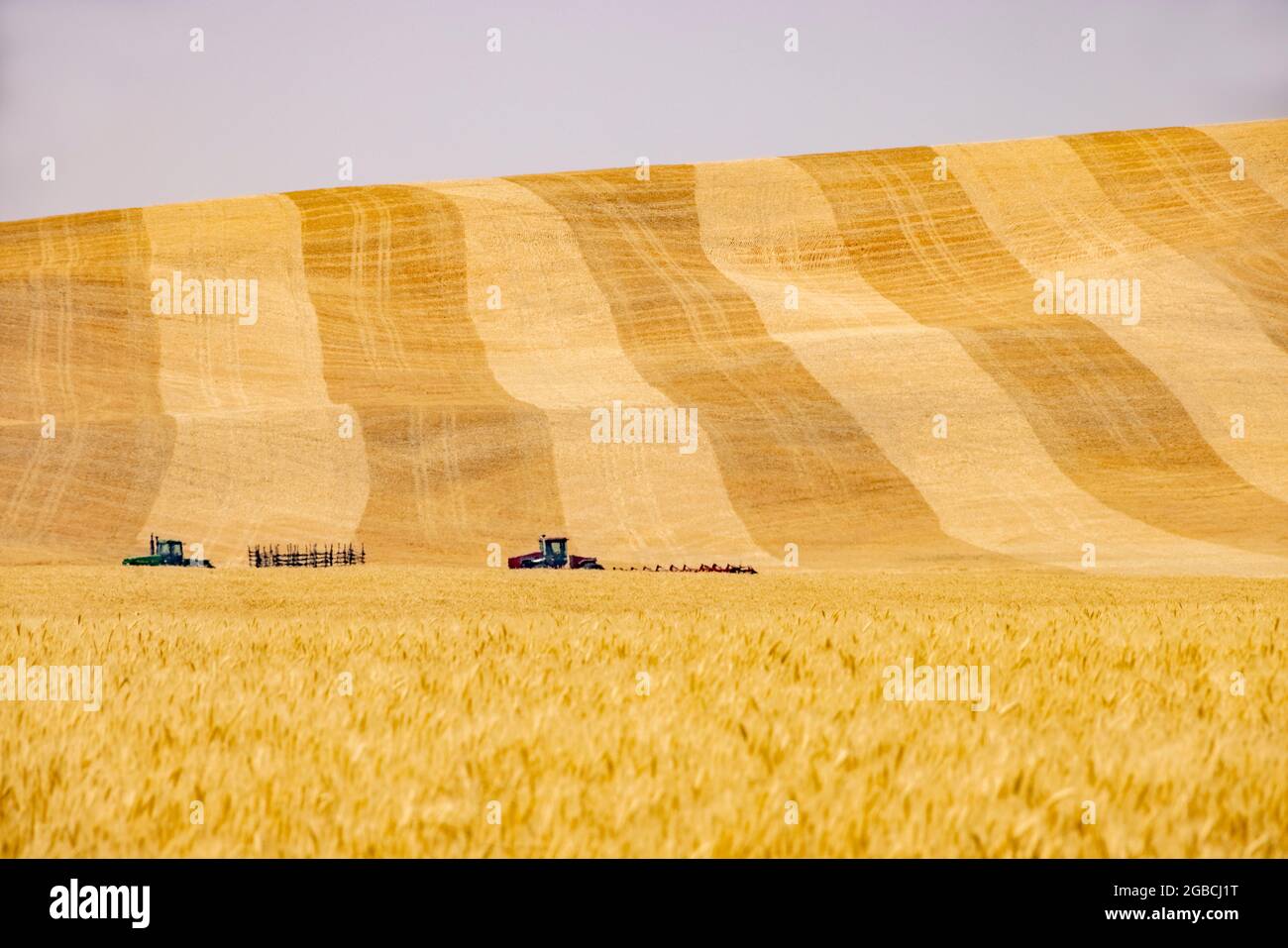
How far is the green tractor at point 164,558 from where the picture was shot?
47.3m

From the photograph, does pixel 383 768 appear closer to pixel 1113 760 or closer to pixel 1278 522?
pixel 1113 760

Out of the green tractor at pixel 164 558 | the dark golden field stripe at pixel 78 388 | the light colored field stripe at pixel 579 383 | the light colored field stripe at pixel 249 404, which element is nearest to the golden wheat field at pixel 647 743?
the green tractor at pixel 164 558

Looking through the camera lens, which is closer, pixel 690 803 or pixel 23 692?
pixel 690 803

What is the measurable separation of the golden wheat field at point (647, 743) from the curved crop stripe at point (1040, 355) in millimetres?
47449

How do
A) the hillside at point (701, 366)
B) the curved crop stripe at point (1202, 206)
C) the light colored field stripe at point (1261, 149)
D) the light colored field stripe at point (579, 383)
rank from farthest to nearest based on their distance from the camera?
the light colored field stripe at point (1261, 149) < the curved crop stripe at point (1202, 206) < the hillside at point (701, 366) < the light colored field stripe at point (579, 383)

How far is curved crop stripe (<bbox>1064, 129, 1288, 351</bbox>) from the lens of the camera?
84.5 meters

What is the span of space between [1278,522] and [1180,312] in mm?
26736

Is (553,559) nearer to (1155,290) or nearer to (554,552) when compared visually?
(554,552)

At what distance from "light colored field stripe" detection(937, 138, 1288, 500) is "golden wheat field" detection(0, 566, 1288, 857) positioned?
5536cm

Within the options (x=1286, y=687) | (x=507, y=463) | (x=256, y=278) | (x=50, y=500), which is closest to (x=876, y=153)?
(x=256, y=278)

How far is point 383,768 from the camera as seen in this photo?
6.78 metres

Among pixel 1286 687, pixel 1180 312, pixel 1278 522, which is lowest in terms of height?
pixel 1278 522

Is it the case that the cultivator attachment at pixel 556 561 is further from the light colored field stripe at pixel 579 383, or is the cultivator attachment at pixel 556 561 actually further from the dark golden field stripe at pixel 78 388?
the dark golden field stripe at pixel 78 388

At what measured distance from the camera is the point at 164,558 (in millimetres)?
48094
